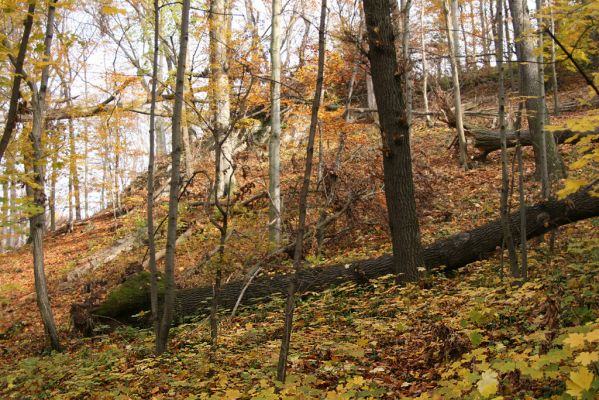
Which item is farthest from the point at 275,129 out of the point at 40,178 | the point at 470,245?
the point at 470,245

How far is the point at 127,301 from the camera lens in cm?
788

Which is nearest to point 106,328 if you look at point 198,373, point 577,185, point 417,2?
point 198,373

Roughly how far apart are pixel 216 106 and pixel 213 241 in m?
3.61

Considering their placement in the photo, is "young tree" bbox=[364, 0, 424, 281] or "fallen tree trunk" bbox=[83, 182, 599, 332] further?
"fallen tree trunk" bbox=[83, 182, 599, 332]

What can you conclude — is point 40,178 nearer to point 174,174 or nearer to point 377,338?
point 174,174

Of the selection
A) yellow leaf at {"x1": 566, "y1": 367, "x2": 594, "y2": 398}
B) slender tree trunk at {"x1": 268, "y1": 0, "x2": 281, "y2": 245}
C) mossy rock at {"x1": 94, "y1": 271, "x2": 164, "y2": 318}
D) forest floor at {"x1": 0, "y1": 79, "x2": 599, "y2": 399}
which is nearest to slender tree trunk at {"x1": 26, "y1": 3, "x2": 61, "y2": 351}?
forest floor at {"x1": 0, "y1": 79, "x2": 599, "y2": 399}

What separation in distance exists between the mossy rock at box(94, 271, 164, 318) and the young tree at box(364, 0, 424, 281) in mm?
4291

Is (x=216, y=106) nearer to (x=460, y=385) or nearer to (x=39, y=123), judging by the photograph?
(x=39, y=123)

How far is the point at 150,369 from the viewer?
15.0 feet

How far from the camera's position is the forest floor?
2791 millimetres

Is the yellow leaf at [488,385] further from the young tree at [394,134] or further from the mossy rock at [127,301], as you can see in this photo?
the mossy rock at [127,301]

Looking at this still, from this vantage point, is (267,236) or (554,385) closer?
(554,385)

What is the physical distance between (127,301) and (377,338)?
5.10 metres

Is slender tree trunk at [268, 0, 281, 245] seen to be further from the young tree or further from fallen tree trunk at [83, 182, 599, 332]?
the young tree
